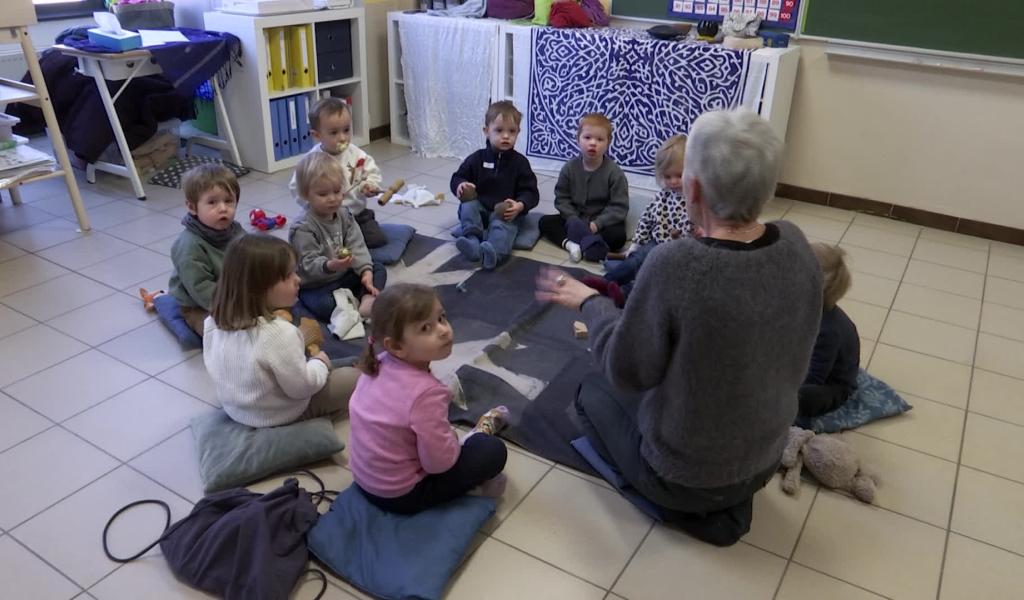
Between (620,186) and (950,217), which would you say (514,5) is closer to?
(620,186)

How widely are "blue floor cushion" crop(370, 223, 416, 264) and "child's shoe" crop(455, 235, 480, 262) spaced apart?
0.27 m

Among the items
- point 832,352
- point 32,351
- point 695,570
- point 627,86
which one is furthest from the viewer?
point 627,86

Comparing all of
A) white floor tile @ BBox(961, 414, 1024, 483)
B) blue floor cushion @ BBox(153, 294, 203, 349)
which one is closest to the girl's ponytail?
blue floor cushion @ BBox(153, 294, 203, 349)

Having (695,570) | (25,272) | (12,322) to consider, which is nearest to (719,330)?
(695,570)

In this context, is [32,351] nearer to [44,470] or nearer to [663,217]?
[44,470]

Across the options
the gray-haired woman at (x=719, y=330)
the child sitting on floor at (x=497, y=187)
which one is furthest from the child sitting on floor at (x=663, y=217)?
the gray-haired woman at (x=719, y=330)

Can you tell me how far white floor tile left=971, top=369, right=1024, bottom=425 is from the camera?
98.9 inches

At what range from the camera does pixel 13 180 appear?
3.38 metres

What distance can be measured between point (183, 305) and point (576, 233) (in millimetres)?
1708

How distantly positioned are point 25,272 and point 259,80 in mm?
1712

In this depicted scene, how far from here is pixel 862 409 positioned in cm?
243

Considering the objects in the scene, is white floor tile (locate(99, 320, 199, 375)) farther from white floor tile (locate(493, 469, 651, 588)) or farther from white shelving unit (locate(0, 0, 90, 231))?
white floor tile (locate(493, 469, 651, 588))

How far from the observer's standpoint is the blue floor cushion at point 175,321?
2.72 metres

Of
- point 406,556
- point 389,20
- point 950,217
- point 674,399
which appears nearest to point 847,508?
point 674,399
